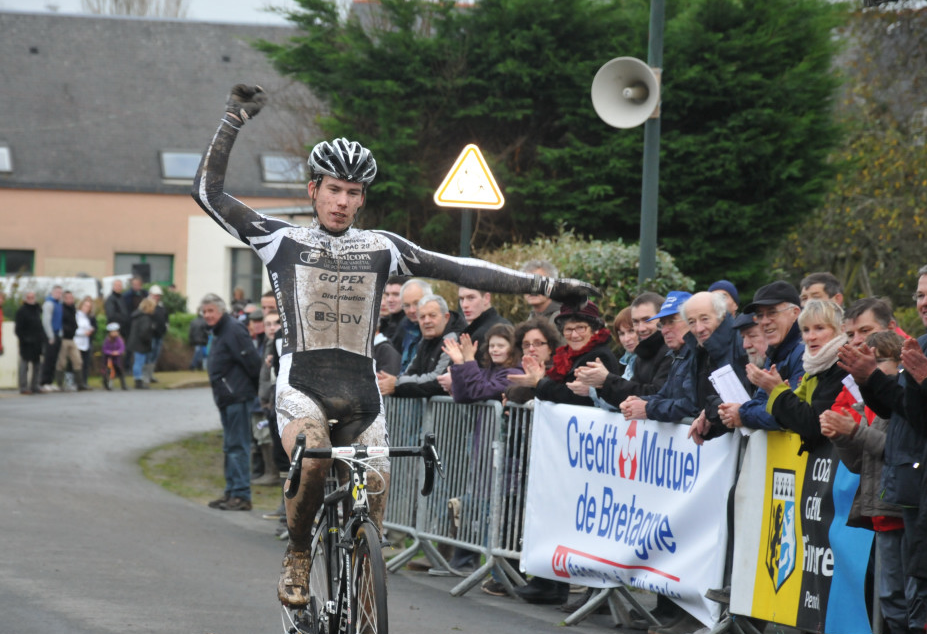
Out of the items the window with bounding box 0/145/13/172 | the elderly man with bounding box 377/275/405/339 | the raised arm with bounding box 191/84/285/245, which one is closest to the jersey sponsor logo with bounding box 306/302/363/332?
the raised arm with bounding box 191/84/285/245

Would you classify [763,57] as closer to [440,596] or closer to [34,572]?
[440,596]

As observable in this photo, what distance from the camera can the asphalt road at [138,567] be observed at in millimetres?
7969

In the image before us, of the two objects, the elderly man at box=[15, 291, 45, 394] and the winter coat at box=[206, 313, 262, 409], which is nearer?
the winter coat at box=[206, 313, 262, 409]

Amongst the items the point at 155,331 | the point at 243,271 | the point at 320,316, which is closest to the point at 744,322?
the point at 320,316

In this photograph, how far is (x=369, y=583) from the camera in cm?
560

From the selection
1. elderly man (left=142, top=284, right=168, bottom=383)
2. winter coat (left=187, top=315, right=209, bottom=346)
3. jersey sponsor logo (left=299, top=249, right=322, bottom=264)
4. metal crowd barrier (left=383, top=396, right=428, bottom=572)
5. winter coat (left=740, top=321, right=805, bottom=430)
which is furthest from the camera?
winter coat (left=187, top=315, right=209, bottom=346)

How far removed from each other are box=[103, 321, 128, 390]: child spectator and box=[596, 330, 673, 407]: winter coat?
19.7 m

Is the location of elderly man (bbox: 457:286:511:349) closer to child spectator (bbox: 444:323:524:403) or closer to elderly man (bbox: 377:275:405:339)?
child spectator (bbox: 444:323:524:403)

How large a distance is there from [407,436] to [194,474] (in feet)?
19.5

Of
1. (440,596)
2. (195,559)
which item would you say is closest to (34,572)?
(195,559)

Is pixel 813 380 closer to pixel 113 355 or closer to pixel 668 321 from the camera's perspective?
pixel 668 321

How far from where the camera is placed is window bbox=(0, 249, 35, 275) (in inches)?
1730

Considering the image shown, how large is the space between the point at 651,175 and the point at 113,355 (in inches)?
709

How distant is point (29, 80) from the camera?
45.9 m
